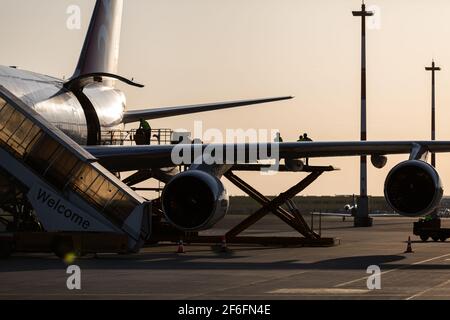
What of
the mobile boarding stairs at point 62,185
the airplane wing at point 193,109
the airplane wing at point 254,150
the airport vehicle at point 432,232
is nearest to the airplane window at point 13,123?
the mobile boarding stairs at point 62,185

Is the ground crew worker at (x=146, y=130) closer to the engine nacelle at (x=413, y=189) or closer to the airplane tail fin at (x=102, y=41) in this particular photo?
the airplane tail fin at (x=102, y=41)

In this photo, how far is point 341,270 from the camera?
25.2 m

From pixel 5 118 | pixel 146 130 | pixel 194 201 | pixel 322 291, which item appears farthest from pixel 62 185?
pixel 146 130

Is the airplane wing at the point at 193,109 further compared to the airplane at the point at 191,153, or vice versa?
the airplane wing at the point at 193,109

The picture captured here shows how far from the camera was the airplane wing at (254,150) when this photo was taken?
3070cm

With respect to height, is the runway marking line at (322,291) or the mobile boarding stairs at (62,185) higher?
the mobile boarding stairs at (62,185)

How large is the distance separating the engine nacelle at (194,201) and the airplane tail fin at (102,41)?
538 inches

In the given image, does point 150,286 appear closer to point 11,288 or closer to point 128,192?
point 11,288

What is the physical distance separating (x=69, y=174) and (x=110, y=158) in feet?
14.1

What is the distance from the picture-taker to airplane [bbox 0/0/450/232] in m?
29.2

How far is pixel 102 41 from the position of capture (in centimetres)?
4359

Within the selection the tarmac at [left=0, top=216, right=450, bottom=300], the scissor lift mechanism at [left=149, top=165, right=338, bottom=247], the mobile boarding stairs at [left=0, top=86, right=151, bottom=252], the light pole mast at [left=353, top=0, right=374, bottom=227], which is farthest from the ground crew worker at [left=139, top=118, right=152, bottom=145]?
the light pole mast at [left=353, top=0, right=374, bottom=227]

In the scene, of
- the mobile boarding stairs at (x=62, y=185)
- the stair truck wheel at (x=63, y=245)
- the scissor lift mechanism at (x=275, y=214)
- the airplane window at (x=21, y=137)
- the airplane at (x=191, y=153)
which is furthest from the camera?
the scissor lift mechanism at (x=275, y=214)
